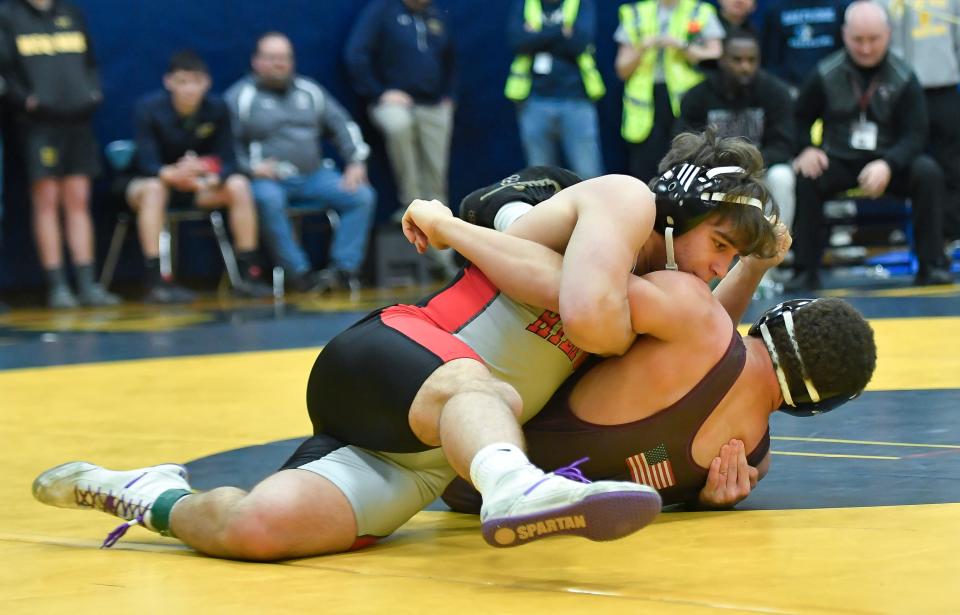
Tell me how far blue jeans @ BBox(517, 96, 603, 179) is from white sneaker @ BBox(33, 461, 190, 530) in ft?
28.0

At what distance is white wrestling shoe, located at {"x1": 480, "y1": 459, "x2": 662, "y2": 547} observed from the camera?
244cm

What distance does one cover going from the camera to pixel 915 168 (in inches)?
363

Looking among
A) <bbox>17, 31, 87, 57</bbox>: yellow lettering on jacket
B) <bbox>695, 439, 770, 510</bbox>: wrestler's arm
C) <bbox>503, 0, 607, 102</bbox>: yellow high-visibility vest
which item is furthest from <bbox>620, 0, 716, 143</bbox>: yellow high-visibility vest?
<bbox>695, 439, 770, 510</bbox>: wrestler's arm

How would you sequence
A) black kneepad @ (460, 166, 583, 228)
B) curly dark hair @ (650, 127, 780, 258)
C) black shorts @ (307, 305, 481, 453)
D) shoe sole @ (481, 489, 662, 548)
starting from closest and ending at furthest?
shoe sole @ (481, 489, 662, 548)
black shorts @ (307, 305, 481, 453)
curly dark hair @ (650, 127, 780, 258)
black kneepad @ (460, 166, 583, 228)

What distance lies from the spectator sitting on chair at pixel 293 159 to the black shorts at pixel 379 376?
767cm

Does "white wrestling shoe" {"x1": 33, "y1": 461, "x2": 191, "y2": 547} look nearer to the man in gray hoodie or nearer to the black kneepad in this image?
the black kneepad

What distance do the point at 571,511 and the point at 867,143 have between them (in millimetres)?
7359

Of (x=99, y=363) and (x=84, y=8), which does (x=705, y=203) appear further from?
(x=84, y=8)

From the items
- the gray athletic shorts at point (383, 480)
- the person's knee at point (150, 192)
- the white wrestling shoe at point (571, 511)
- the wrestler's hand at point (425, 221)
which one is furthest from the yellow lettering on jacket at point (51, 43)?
the white wrestling shoe at point (571, 511)

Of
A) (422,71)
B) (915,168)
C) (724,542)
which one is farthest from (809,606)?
(422,71)

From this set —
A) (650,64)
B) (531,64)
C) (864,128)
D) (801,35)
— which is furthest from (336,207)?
(864,128)

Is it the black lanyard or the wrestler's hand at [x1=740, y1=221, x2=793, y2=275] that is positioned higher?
the wrestler's hand at [x1=740, y1=221, x2=793, y2=275]

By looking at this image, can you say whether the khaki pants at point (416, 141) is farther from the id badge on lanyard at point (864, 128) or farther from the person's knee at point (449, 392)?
the person's knee at point (449, 392)

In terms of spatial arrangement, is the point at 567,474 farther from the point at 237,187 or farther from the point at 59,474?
the point at 237,187
